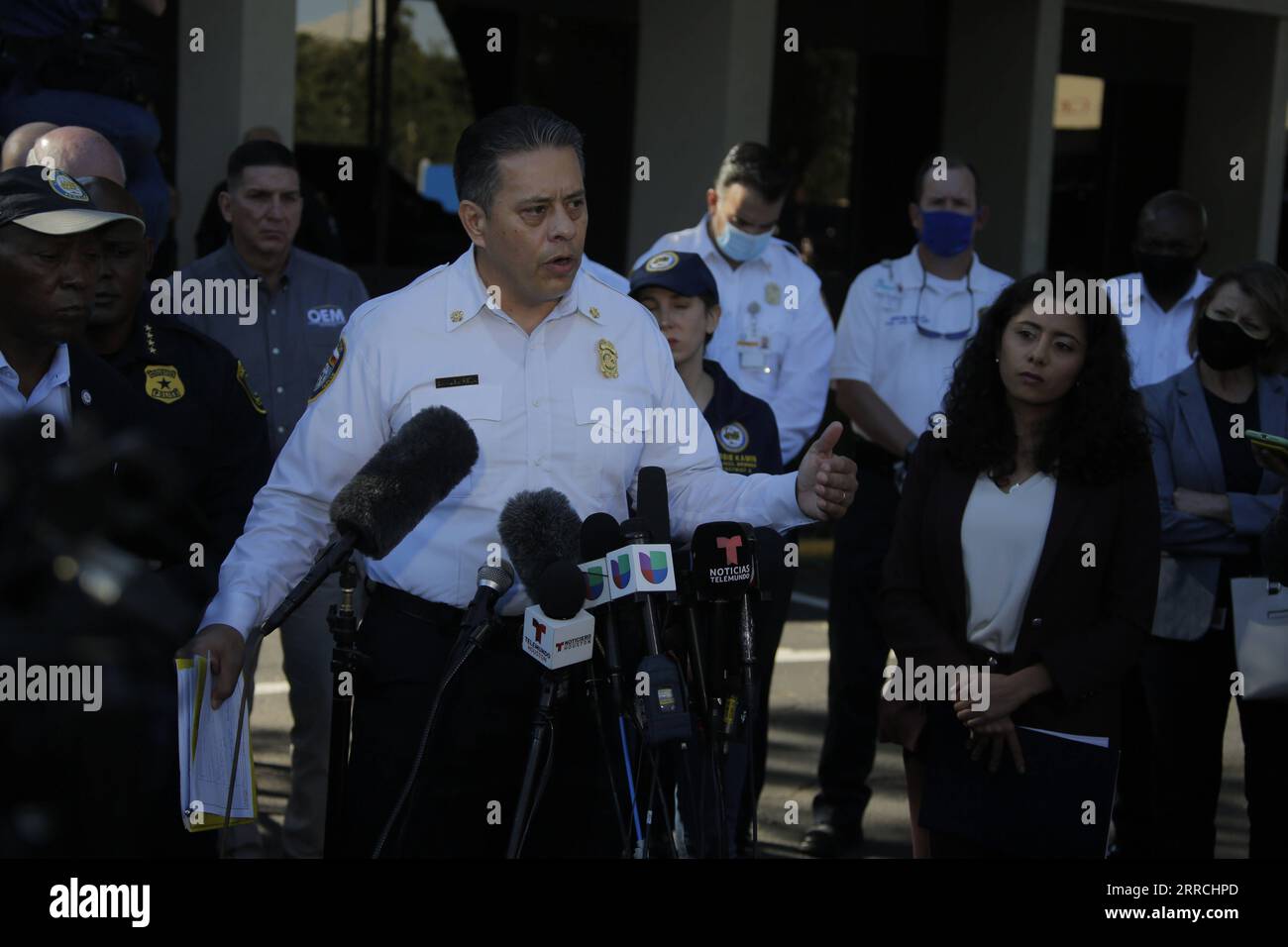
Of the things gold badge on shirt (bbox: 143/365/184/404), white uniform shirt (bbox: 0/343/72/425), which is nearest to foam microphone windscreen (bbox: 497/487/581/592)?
white uniform shirt (bbox: 0/343/72/425)

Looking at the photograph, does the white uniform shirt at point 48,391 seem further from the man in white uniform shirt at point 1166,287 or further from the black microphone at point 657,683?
the man in white uniform shirt at point 1166,287

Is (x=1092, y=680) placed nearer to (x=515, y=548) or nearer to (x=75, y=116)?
(x=515, y=548)

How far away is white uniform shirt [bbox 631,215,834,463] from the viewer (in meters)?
6.33

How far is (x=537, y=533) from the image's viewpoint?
Result: 3084 mm

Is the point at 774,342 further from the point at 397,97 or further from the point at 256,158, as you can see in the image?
the point at 397,97

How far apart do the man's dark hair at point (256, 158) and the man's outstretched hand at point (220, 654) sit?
3130mm

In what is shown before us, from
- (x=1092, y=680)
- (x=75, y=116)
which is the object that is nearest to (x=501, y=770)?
(x=1092, y=680)

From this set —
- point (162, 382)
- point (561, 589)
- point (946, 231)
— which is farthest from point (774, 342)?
point (561, 589)

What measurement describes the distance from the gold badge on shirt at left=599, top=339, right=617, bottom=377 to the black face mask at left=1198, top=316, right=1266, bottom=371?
A: 2414mm

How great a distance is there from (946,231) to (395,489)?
4.01 m

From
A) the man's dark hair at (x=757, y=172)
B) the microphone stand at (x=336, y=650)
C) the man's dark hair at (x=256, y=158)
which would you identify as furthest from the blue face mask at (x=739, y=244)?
the microphone stand at (x=336, y=650)

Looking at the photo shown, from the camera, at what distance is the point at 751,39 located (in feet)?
37.5

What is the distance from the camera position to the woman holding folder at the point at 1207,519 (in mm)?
5223

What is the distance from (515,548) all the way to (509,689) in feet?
1.84
